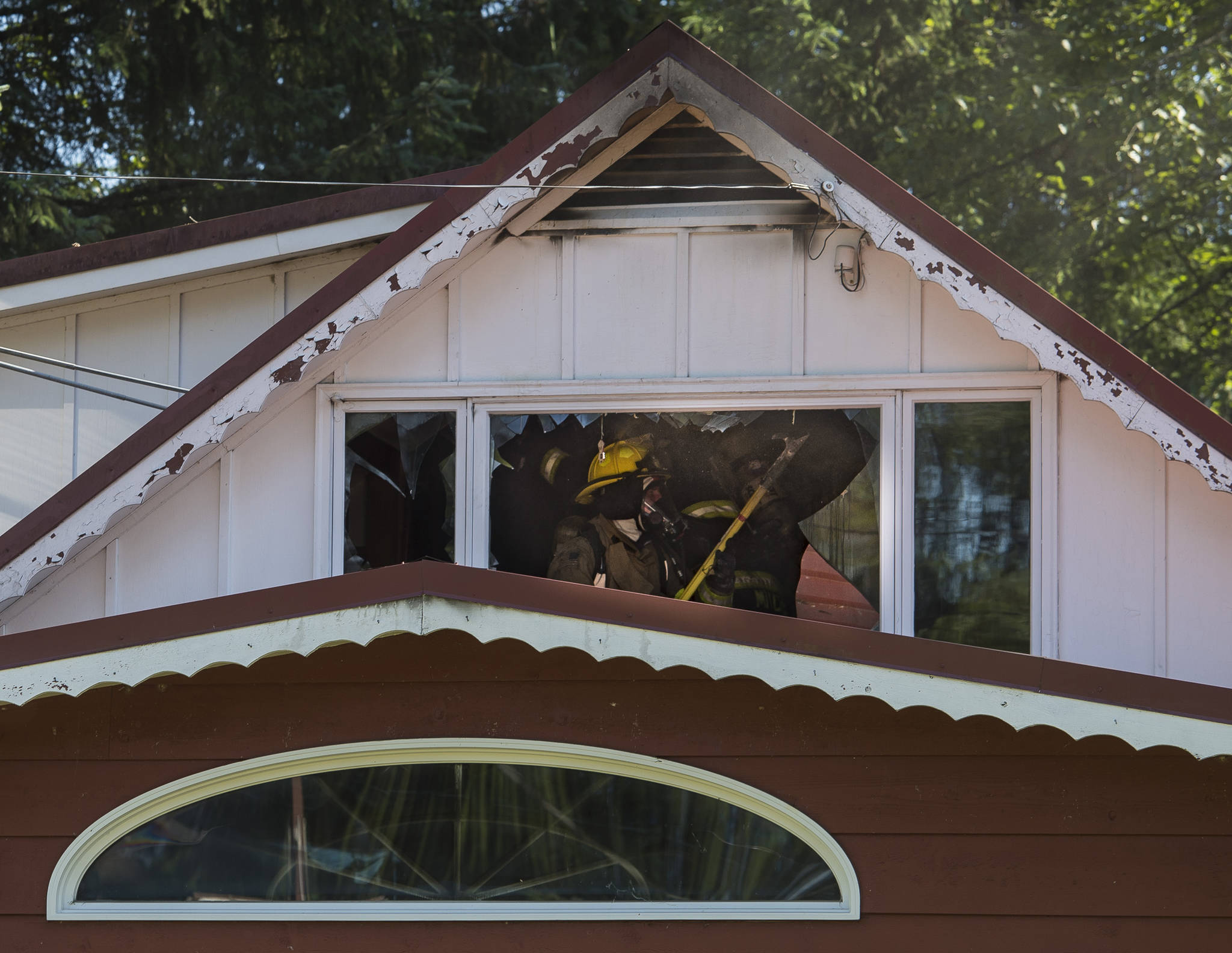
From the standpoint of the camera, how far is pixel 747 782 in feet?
15.4

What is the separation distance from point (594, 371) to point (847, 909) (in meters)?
2.38

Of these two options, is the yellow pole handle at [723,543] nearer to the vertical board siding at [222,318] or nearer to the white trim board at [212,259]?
the white trim board at [212,259]

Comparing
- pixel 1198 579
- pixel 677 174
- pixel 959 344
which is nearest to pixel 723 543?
pixel 959 344

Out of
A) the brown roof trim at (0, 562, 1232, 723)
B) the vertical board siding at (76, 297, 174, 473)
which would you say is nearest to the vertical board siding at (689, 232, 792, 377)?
the brown roof trim at (0, 562, 1232, 723)

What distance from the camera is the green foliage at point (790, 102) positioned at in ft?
42.4

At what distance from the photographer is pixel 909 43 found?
13672 millimetres

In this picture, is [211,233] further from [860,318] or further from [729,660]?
[729,660]

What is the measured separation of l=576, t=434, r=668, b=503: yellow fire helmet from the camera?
5.42 meters

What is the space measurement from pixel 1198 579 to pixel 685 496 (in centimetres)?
210

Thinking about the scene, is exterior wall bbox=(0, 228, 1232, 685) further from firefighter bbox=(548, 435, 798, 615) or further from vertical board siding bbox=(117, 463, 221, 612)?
firefighter bbox=(548, 435, 798, 615)

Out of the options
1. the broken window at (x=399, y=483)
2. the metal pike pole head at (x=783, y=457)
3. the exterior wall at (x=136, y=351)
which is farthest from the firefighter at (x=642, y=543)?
the exterior wall at (x=136, y=351)

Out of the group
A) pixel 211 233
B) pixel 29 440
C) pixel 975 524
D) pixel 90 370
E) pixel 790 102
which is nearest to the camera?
pixel 975 524

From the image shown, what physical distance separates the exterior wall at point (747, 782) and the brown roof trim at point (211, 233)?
2139mm

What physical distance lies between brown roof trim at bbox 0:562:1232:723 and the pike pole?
128 cm
